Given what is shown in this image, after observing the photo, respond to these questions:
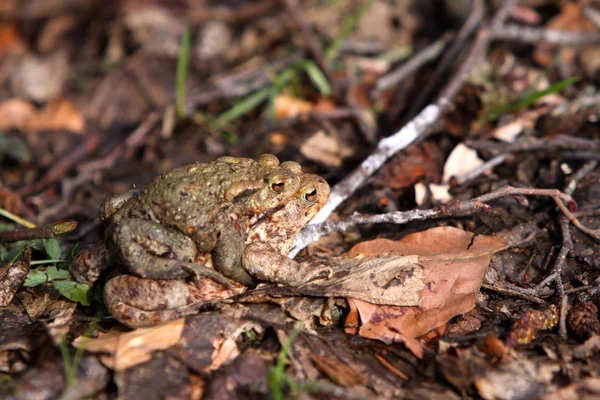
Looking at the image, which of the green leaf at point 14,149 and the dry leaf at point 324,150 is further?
the green leaf at point 14,149

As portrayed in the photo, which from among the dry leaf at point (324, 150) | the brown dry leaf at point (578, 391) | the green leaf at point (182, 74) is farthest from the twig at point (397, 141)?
the green leaf at point (182, 74)

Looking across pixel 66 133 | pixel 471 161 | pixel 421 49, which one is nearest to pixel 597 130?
pixel 471 161

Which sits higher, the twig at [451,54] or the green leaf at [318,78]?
the green leaf at [318,78]

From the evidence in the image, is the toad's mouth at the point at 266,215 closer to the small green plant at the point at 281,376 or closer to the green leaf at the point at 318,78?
the small green plant at the point at 281,376

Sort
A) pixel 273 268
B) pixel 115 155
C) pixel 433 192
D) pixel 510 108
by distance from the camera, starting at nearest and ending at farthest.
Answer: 1. pixel 273 268
2. pixel 433 192
3. pixel 510 108
4. pixel 115 155

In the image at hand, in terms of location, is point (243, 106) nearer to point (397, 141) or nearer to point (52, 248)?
point (397, 141)

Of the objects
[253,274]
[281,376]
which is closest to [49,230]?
[253,274]
